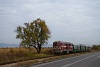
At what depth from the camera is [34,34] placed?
176 ft

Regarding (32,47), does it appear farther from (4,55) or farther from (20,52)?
(4,55)

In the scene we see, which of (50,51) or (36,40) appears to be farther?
(50,51)

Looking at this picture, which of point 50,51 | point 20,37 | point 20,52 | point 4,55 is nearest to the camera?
point 4,55

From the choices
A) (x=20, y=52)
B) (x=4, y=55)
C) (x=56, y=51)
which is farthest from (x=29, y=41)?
(x=4, y=55)

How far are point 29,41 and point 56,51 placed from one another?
257 inches

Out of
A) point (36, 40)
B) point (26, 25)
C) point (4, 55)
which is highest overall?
point (26, 25)

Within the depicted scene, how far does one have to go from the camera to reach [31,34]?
174ft

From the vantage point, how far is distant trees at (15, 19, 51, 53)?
53094 mm

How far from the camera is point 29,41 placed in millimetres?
53562

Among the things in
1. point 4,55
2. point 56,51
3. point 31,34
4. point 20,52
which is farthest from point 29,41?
point 4,55

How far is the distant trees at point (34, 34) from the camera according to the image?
5309 cm

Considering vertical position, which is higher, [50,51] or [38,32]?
[38,32]

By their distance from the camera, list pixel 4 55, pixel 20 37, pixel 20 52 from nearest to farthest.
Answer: pixel 4 55 < pixel 20 52 < pixel 20 37

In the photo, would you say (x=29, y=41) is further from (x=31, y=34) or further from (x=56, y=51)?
(x=56, y=51)
